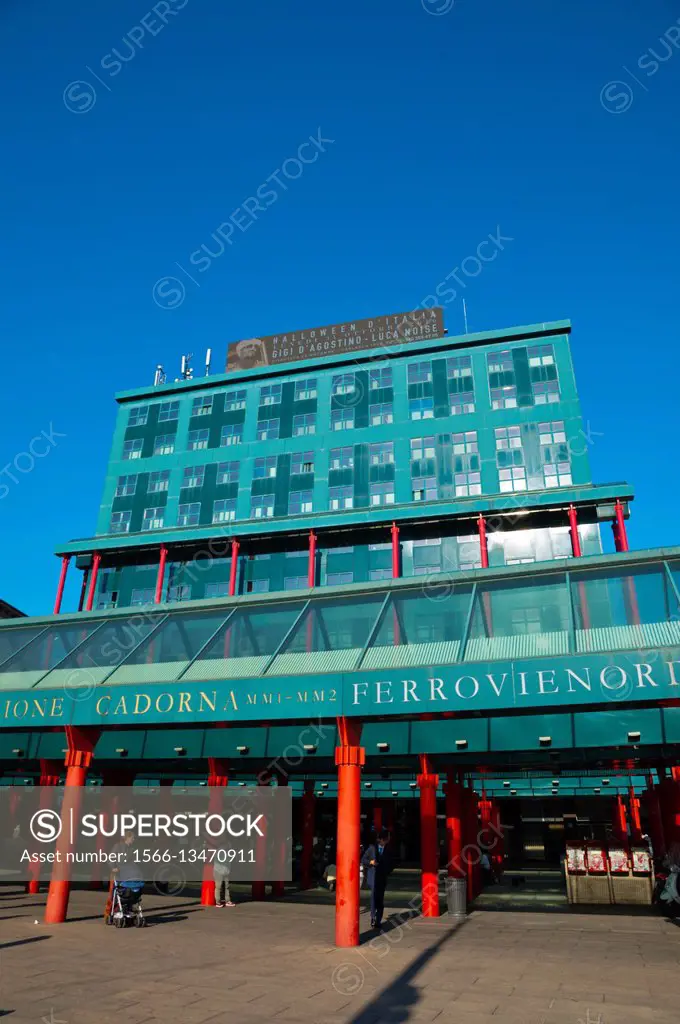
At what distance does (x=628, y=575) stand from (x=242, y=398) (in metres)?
47.0

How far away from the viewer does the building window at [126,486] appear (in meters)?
56.1

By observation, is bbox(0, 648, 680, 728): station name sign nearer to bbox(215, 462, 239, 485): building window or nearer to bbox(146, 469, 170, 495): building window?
bbox(215, 462, 239, 485): building window

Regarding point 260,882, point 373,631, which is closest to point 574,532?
point 260,882

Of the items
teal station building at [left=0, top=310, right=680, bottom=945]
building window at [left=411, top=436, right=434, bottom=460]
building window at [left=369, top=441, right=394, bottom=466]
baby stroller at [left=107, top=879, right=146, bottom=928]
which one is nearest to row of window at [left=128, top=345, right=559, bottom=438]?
teal station building at [left=0, top=310, right=680, bottom=945]

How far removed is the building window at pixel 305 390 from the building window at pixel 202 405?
24.9 feet

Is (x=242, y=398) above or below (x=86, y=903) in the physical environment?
above

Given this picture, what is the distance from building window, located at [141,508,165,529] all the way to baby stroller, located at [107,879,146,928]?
3901 cm

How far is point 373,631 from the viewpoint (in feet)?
47.8

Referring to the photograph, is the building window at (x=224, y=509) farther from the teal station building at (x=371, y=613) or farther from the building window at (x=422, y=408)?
the building window at (x=422, y=408)

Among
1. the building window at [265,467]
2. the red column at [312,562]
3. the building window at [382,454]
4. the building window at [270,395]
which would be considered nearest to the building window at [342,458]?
the building window at [382,454]

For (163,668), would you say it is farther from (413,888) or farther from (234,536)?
(234,536)

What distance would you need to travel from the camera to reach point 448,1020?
8.43 m

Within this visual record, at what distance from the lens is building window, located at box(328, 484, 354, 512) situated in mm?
50594

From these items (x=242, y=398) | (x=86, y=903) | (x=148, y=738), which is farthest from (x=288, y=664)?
(x=242, y=398)
